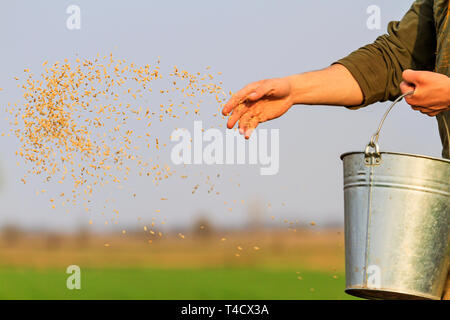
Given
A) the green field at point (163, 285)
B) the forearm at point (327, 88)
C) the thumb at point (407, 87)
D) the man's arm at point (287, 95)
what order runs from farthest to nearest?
the green field at point (163, 285) → the forearm at point (327, 88) → the man's arm at point (287, 95) → the thumb at point (407, 87)

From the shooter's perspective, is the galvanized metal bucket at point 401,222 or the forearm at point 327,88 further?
the forearm at point 327,88

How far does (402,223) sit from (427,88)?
1.47 feet

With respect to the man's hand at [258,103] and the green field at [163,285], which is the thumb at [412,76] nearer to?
the man's hand at [258,103]

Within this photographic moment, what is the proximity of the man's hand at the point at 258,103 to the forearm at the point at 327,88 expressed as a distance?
5 centimetres

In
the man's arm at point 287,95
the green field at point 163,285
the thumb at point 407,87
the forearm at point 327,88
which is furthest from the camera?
the green field at point 163,285

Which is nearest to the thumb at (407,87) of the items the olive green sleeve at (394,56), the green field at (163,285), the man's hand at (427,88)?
the man's hand at (427,88)

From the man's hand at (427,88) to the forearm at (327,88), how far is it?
0.36m

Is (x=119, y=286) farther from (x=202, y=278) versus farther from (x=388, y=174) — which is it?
(x=388, y=174)

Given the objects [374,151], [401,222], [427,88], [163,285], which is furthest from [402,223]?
[163,285]

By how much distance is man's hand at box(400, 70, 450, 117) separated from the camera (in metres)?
2.38

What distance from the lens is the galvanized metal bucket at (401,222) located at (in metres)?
2.24

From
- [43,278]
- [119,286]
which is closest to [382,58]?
[119,286]

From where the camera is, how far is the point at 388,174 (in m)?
2.25

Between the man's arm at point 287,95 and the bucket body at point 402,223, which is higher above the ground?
the man's arm at point 287,95
